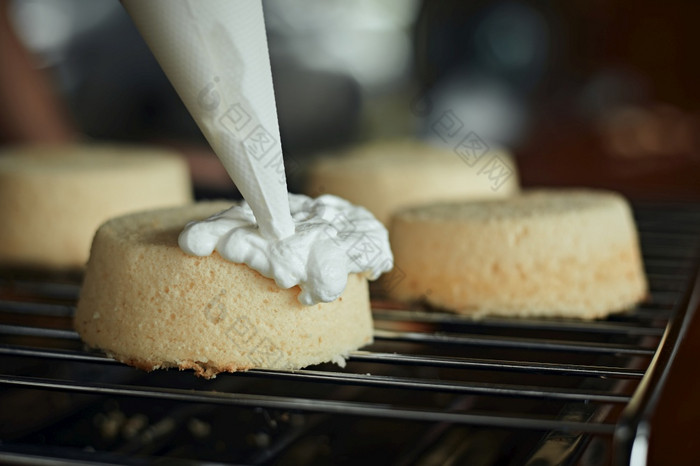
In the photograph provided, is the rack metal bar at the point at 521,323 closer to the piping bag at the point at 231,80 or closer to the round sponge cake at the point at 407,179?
the piping bag at the point at 231,80

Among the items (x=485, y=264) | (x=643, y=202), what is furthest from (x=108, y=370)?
(x=643, y=202)

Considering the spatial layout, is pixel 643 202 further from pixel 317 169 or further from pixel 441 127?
pixel 441 127

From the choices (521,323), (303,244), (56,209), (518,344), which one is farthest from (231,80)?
(56,209)

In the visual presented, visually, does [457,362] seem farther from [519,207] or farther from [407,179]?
[407,179]

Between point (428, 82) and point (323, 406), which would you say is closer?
point (323, 406)

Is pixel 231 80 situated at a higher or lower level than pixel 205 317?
higher

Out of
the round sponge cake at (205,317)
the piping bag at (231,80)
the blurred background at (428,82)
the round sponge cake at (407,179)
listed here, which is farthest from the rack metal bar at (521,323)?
the blurred background at (428,82)

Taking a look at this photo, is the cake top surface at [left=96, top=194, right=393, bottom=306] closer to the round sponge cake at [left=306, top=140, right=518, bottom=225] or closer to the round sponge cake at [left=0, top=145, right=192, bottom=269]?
the round sponge cake at [left=0, top=145, right=192, bottom=269]
